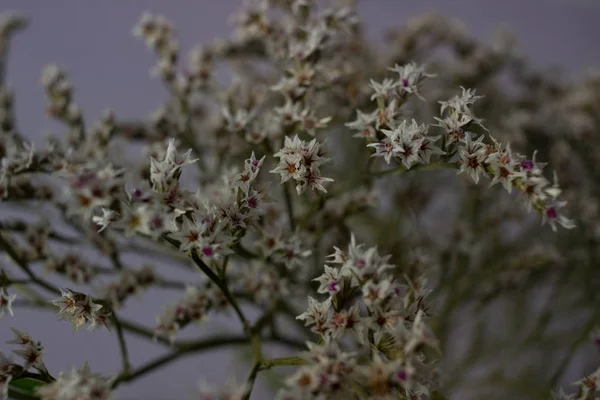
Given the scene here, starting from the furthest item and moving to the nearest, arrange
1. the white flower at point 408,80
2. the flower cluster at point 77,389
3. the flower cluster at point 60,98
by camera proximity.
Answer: the flower cluster at point 60,98, the white flower at point 408,80, the flower cluster at point 77,389

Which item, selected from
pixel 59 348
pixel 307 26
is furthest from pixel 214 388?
pixel 59 348

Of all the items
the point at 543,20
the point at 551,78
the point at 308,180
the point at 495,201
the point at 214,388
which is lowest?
the point at 214,388

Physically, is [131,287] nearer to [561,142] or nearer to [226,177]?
[226,177]

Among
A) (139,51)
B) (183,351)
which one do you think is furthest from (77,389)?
(139,51)

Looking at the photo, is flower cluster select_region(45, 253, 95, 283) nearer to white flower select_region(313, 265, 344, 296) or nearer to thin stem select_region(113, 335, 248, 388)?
thin stem select_region(113, 335, 248, 388)

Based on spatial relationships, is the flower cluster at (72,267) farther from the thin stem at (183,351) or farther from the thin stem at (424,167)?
the thin stem at (424,167)

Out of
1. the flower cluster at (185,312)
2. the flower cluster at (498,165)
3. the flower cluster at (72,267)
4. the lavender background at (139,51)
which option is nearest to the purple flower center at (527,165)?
the flower cluster at (498,165)
